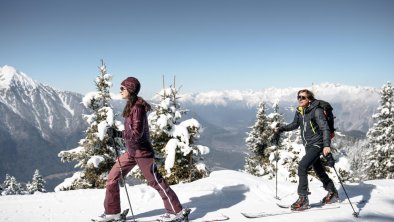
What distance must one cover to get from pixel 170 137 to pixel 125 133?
40.8 feet

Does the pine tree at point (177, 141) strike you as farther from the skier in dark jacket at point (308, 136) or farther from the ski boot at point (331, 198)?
the skier in dark jacket at point (308, 136)

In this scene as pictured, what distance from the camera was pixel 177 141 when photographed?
1692 centimetres

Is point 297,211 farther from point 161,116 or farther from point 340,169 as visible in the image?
point 161,116

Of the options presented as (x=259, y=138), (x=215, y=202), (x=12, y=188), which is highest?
(x=215, y=202)

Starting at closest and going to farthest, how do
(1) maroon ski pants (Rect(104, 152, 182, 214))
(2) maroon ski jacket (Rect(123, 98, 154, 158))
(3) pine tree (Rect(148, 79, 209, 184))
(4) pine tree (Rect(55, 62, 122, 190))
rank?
(2) maroon ski jacket (Rect(123, 98, 154, 158)), (1) maroon ski pants (Rect(104, 152, 182, 214)), (3) pine tree (Rect(148, 79, 209, 184)), (4) pine tree (Rect(55, 62, 122, 190))

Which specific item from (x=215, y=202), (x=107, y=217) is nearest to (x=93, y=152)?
(x=215, y=202)

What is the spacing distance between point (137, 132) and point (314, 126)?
394 centimetres

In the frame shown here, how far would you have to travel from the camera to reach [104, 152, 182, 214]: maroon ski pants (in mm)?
6097

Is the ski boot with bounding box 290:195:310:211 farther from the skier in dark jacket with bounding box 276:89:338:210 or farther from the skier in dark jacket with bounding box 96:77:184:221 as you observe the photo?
the skier in dark jacket with bounding box 96:77:184:221

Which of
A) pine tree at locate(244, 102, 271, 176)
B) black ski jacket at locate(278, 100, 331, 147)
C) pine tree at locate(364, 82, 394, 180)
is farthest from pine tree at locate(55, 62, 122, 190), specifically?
pine tree at locate(364, 82, 394, 180)

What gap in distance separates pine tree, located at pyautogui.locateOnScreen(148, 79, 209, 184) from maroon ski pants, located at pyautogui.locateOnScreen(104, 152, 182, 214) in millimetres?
10262

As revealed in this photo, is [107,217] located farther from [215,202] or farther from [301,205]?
[301,205]

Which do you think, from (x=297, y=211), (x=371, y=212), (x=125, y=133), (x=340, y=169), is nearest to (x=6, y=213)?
(x=125, y=133)

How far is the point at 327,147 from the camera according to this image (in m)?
6.63
